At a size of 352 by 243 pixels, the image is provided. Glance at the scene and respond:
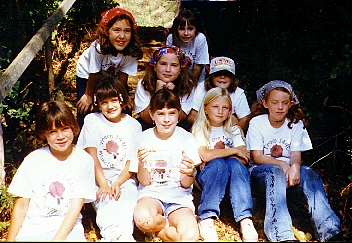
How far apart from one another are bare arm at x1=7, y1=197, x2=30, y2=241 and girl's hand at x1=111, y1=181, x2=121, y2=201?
705mm

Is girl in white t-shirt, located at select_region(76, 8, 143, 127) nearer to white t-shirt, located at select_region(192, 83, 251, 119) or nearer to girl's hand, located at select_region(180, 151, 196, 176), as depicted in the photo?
white t-shirt, located at select_region(192, 83, 251, 119)

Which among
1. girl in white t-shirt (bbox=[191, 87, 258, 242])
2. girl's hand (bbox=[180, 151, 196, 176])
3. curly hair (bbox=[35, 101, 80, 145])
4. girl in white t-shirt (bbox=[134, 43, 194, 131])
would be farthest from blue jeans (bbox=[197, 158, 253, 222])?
curly hair (bbox=[35, 101, 80, 145])

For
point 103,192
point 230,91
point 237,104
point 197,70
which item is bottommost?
point 103,192

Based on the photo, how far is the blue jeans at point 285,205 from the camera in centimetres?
313

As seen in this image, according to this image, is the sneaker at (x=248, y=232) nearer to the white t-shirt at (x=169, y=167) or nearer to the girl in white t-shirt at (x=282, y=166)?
the girl in white t-shirt at (x=282, y=166)

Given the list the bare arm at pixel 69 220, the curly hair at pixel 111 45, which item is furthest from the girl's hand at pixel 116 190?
the curly hair at pixel 111 45

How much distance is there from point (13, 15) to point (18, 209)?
7.62ft

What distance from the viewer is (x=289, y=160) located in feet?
12.2

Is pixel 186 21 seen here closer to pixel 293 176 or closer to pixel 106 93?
pixel 106 93

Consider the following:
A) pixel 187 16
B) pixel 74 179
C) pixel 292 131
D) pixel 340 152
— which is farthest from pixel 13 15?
pixel 340 152

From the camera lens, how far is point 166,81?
13.2 ft

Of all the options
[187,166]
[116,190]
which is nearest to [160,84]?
[187,166]

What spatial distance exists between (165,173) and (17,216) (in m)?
1.20

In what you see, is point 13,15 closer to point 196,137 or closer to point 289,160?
point 196,137
